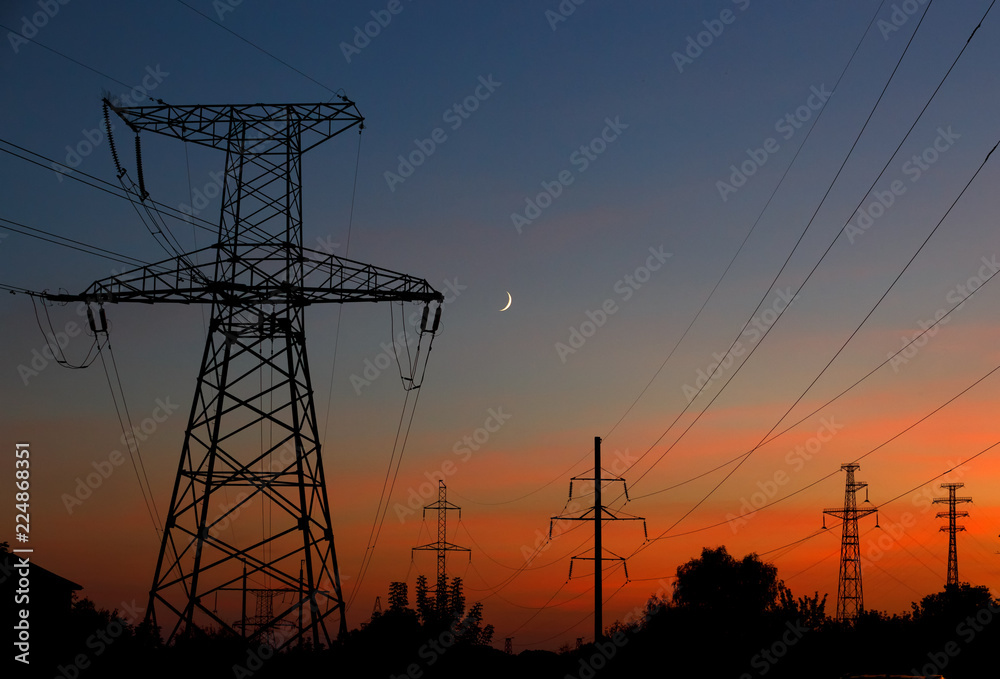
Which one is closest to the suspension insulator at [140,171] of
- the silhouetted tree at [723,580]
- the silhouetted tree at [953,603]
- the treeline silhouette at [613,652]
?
the treeline silhouette at [613,652]

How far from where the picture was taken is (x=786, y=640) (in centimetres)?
7606

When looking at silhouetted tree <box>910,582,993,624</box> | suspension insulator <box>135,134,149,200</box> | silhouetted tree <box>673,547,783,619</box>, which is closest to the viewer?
suspension insulator <box>135,134,149,200</box>

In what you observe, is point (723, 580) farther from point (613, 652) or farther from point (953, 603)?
point (613, 652)

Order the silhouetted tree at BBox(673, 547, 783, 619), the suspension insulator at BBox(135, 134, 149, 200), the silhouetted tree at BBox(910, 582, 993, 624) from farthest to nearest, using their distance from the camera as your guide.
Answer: the silhouetted tree at BBox(673, 547, 783, 619), the silhouetted tree at BBox(910, 582, 993, 624), the suspension insulator at BBox(135, 134, 149, 200)

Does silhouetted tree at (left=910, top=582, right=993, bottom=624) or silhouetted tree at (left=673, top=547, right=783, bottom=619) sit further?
silhouetted tree at (left=673, top=547, right=783, bottom=619)

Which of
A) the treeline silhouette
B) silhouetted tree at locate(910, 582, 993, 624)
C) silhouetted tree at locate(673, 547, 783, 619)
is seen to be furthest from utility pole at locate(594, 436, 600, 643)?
silhouetted tree at locate(673, 547, 783, 619)

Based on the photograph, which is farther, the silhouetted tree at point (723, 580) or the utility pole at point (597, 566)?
the silhouetted tree at point (723, 580)

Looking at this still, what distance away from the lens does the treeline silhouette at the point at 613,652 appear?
36.4 meters

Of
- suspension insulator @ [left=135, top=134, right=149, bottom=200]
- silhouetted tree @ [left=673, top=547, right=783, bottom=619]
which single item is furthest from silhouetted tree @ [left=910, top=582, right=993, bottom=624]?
suspension insulator @ [left=135, top=134, right=149, bottom=200]

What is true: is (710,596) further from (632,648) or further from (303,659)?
(303,659)

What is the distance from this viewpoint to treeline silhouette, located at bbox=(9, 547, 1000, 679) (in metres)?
36.4

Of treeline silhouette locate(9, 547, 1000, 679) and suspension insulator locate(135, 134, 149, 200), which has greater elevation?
suspension insulator locate(135, 134, 149, 200)

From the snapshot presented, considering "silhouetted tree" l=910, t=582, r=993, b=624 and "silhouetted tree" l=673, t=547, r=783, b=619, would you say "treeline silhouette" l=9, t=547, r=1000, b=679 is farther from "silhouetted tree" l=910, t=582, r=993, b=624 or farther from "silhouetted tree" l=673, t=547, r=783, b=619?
"silhouetted tree" l=673, t=547, r=783, b=619

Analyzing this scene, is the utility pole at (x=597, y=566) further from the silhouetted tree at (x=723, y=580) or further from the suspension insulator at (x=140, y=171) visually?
the silhouetted tree at (x=723, y=580)
